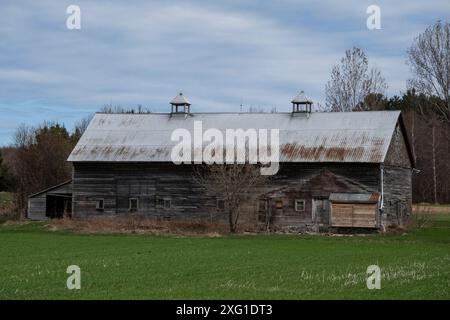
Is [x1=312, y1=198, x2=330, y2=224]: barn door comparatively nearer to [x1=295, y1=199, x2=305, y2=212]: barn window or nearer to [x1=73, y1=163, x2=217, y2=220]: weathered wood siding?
[x1=295, y1=199, x2=305, y2=212]: barn window

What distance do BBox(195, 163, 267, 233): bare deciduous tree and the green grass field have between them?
4.36 meters

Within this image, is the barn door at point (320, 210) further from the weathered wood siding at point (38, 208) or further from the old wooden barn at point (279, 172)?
the weathered wood siding at point (38, 208)

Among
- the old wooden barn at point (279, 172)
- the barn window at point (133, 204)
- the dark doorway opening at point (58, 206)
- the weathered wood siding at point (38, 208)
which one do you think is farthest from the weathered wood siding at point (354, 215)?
the weathered wood siding at point (38, 208)

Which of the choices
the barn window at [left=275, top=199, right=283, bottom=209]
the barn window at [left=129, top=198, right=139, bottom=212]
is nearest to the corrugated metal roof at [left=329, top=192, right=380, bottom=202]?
the barn window at [left=275, top=199, right=283, bottom=209]

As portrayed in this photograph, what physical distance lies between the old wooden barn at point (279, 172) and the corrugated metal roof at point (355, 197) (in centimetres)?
6

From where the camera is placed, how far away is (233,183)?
4575 cm

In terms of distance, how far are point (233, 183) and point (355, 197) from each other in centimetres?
733

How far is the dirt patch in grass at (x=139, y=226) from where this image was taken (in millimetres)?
45094

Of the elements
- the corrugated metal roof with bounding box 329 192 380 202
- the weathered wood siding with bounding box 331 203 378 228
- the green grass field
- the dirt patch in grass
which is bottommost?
the green grass field

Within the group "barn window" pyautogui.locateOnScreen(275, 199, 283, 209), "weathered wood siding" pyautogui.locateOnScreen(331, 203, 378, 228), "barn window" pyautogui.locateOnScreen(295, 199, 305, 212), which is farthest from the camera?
"barn window" pyautogui.locateOnScreen(275, 199, 283, 209)

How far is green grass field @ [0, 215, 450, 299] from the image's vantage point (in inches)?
668
